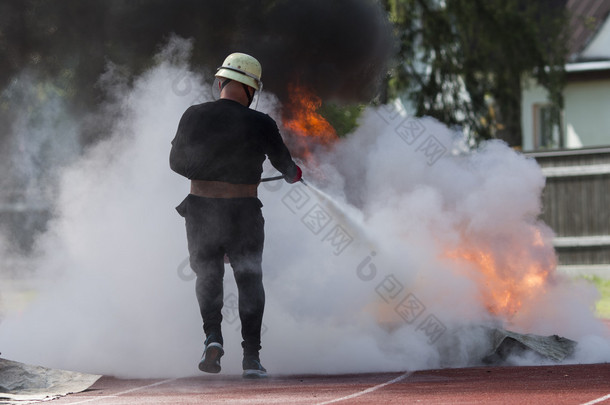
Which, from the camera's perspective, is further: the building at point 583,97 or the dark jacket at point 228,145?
the building at point 583,97

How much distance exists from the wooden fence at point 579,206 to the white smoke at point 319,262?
8.68 metres

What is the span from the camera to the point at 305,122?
12.0m

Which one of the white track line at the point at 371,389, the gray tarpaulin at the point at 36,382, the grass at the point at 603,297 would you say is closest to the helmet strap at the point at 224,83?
the gray tarpaulin at the point at 36,382

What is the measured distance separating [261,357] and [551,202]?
12183mm

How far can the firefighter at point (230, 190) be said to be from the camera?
8398 mm

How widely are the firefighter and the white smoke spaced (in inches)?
27.3

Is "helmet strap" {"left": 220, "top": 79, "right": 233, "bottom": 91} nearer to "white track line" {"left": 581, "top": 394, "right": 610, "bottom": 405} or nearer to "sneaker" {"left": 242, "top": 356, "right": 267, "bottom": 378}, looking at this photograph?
"sneaker" {"left": 242, "top": 356, "right": 267, "bottom": 378}

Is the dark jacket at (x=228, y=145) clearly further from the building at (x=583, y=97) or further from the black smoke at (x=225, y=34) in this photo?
the building at (x=583, y=97)

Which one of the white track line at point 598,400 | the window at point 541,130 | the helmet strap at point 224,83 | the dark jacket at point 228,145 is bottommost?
the white track line at point 598,400

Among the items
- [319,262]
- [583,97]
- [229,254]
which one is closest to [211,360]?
[229,254]

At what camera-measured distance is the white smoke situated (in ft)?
30.6

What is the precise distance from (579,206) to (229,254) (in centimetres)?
1273

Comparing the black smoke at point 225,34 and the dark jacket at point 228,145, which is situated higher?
the black smoke at point 225,34

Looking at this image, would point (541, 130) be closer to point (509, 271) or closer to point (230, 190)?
point (509, 271)
